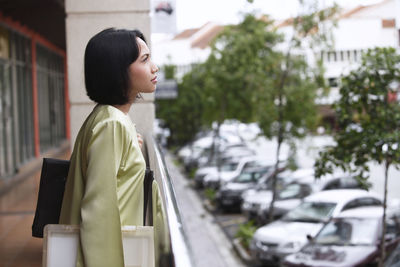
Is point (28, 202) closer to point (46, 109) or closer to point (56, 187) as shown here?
point (56, 187)

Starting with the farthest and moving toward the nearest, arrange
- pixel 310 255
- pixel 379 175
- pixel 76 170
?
pixel 379 175 < pixel 310 255 < pixel 76 170

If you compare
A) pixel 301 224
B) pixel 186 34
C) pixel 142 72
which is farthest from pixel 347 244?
pixel 186 34

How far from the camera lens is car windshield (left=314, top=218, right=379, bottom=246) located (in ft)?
33.0

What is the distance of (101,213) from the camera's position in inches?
78.0

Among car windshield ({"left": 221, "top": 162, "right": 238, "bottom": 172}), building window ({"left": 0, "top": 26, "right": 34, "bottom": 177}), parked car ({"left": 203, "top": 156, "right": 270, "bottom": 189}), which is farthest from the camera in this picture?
car windshield ({"left": 221, "top": 162, "right": 238, "bottom": 172})

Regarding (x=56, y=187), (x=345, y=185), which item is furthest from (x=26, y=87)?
(x=56, y=187)

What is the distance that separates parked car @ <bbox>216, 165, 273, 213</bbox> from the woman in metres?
16.3

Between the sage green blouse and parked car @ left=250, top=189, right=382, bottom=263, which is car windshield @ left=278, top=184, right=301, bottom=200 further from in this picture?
the sage green blouse

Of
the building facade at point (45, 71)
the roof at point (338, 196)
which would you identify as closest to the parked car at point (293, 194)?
the roof at point (338, 196)

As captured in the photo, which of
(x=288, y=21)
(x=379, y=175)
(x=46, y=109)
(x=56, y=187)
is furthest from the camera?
(x=379, y=175)

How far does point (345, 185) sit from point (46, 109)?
1087 cm

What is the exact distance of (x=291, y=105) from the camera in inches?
647

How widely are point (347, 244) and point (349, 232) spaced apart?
387 mm

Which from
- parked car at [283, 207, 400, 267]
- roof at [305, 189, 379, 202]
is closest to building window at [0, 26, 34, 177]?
roof at [305, 189, 379, 202]
